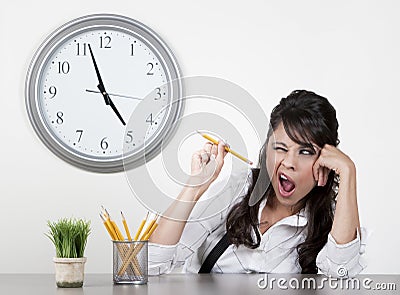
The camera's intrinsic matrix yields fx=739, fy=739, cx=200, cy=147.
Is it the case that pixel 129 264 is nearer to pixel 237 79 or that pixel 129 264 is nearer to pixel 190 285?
pixel 190 285

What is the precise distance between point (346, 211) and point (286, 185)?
20cm

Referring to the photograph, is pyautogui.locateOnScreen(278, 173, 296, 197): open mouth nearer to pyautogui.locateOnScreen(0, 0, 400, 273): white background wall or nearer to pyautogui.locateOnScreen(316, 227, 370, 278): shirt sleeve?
pyautogui.locateOnScreen(316, 227, 370, 278): shirt sleeve

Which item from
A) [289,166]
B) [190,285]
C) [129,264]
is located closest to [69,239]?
[129,264]

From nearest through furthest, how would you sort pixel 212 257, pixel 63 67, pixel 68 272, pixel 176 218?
pixel 68 272 → pixel 176 218 → pixel 212 257 → pixel 63 67

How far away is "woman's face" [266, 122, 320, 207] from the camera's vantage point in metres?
2.07

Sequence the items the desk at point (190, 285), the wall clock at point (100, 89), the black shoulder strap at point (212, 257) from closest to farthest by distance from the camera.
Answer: the desk at point (190, 285) < the black shoulder strap at point (212, 257) < the wall clock at point (100, 89)

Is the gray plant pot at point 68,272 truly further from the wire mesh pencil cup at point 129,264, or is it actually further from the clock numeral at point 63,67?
the clock numeral at point 63,67

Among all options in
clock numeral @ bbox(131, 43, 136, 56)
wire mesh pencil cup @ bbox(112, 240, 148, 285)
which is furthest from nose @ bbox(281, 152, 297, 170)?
clock numeral @ bbox(131, 43, 136, 56)

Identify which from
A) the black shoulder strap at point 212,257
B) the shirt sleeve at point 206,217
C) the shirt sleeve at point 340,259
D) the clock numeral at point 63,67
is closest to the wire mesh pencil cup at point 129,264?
the shirt sleeve at point 206,217

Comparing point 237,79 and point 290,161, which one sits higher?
point 237,79

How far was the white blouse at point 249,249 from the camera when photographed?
1.98m

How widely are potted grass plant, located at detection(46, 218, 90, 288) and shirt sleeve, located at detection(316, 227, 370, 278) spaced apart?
0.72 metres

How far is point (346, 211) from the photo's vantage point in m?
1.98

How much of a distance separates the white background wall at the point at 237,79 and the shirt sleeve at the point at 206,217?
0.63 meters
